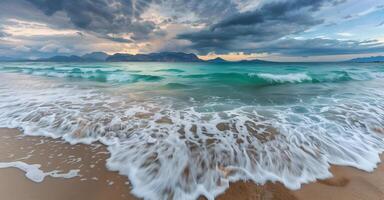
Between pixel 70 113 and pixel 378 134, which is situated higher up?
pixel 70 113

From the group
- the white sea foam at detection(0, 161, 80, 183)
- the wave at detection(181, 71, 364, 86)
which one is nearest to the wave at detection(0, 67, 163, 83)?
the wave at detection(181, 71, 364, 86)

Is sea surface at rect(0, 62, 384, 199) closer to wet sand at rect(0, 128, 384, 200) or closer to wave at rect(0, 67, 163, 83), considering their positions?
wet sand at rect(0, 128, 384, 200)

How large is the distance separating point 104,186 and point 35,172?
136 cm

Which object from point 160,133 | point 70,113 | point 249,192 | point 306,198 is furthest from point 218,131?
point 70,113

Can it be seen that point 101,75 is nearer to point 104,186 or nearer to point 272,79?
point 272,79

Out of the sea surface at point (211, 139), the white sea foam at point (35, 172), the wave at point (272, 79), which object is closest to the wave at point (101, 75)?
the wave at point (272, 79)

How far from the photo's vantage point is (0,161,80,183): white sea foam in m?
2.95

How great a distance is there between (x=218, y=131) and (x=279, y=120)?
83.8 inches

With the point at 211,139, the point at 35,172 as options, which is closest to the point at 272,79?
the point at 211,139

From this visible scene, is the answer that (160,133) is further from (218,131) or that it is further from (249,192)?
(249,192)

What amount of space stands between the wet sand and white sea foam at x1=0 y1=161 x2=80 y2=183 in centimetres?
7

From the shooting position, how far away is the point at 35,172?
307 cm

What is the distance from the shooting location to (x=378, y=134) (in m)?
4.71

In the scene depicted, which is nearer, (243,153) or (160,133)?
(243,153)
